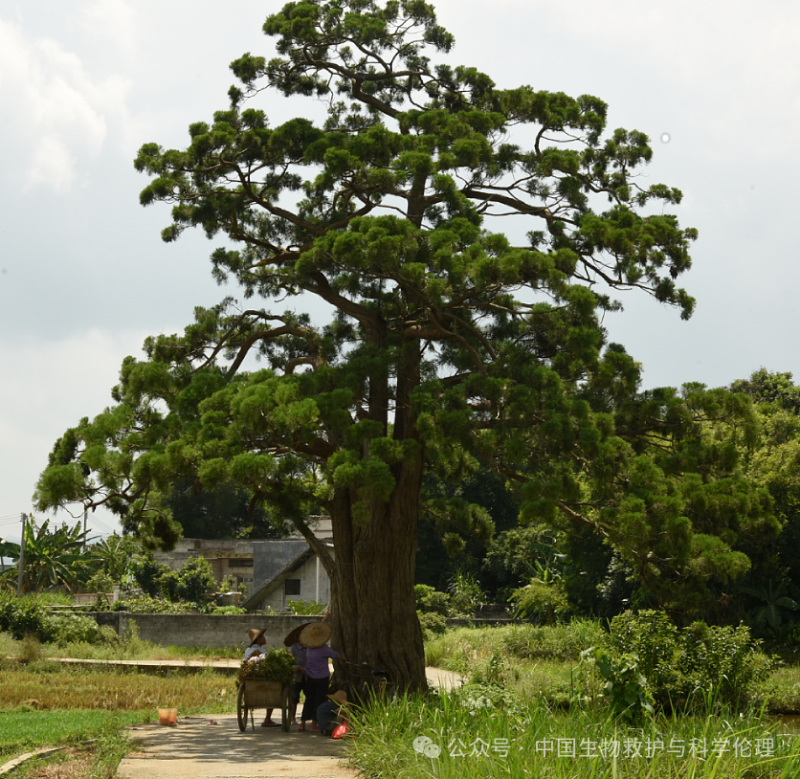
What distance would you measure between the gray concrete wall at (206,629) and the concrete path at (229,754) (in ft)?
37.5

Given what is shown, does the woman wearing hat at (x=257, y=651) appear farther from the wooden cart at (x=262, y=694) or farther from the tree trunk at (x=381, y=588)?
the tree trunk at (x=381, y=588)

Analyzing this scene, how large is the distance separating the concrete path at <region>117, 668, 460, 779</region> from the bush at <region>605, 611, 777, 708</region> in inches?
79.8

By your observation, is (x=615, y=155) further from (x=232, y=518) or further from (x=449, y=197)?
(x=232, y=518)

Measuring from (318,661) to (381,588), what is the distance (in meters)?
1.78

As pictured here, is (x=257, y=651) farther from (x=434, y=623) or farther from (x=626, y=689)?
(x=434, y=623)

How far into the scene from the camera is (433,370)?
1335 centimetres

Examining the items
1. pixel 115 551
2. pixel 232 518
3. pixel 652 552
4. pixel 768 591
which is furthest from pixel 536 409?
pixel 232 518

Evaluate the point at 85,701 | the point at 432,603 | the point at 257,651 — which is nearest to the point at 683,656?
the point at 257,651

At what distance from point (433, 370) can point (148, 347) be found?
167 inches

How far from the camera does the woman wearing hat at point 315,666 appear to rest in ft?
32.6

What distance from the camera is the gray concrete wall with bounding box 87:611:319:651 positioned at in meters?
22.1

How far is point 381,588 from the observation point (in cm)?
1155

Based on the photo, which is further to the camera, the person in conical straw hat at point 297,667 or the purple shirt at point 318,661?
the person in conical straw hat at point 297,667

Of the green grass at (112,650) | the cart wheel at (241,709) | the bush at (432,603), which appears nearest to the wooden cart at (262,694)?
the cart wheel at (241,709)
